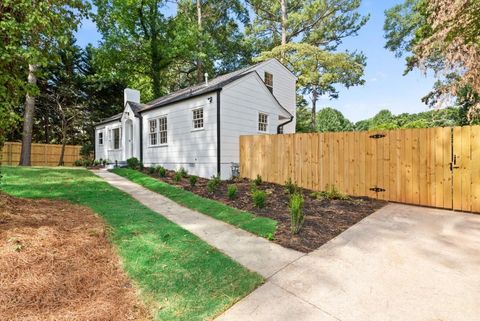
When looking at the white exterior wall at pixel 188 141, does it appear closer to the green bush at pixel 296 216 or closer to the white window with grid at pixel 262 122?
the white window with grid at pixel 262 122

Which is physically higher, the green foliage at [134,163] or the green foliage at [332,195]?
the green foliage at [134,163]

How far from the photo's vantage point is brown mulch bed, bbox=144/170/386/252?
4637 millimetres

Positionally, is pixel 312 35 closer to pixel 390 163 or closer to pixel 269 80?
pixel 269 80

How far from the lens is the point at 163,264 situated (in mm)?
3637

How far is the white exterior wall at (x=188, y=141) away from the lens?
10938mm

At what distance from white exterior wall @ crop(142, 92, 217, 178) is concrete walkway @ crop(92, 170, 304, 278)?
171 inches

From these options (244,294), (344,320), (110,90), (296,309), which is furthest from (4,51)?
(110,90)

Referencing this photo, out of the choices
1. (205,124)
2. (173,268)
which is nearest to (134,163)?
(205,124)

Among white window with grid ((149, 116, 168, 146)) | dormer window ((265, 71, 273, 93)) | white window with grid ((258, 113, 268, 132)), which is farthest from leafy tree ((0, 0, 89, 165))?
dormer window ((265, 71, 273, 93))

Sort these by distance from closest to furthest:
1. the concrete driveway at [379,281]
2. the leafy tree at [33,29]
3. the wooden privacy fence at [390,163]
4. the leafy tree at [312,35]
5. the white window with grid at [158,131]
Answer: the concrete driveway at [379,281]
the leafy tree at [33,29]
the wooden privacy fence at [390,163]
the white window with grid at [158,131]
the leafy tree at [312,35]

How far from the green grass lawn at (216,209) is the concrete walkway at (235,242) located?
181 mm

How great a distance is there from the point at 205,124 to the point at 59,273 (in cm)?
842

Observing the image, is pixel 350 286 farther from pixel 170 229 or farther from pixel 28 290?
pixel 28 290

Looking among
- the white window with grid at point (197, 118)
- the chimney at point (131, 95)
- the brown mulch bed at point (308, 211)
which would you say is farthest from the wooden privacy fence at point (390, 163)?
the chimney at point (131, 95)
